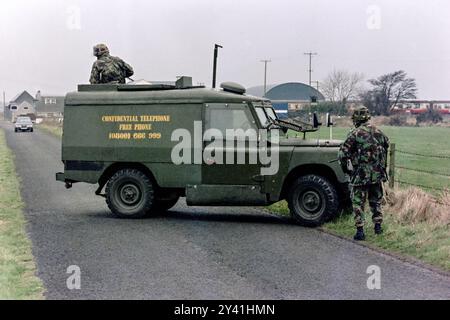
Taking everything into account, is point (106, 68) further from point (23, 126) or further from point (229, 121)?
point (23, 126)

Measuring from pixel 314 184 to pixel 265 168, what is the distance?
2.72 ft

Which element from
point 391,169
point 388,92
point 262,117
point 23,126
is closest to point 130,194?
point 262,117

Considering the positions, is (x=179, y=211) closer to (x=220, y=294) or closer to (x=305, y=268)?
(x=305, y=268)

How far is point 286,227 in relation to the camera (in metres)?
11.2

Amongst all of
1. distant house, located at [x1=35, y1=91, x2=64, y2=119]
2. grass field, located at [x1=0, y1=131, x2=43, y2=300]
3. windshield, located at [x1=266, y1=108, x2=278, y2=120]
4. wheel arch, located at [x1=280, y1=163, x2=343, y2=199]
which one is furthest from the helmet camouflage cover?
distant house, located at [x1=35, y1=91, x2=64, y2=119]

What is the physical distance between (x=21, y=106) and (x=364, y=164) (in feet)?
445

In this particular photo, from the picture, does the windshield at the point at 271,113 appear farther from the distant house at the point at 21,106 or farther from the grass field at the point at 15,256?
the distant house at the point at 21,106

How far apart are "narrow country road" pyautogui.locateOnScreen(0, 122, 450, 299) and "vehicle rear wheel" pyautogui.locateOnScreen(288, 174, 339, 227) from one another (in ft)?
0.88

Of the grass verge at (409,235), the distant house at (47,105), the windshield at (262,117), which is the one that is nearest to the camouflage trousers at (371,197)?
the grass verge at (409,235)

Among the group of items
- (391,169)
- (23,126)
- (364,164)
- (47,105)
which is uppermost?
(47,105)

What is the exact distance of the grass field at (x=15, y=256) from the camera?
6.90m

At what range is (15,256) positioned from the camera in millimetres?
8688

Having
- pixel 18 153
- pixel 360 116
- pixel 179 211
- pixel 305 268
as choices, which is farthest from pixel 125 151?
pixel 18 153

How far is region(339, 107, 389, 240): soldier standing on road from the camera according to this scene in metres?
9.98
